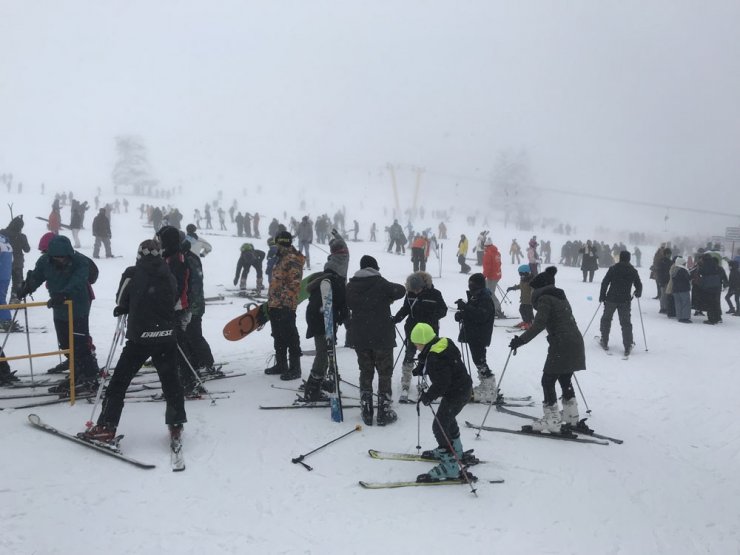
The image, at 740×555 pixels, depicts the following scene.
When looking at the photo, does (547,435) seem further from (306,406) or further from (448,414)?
(306,406)

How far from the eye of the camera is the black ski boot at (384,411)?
5652mm

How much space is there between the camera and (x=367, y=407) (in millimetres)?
5645

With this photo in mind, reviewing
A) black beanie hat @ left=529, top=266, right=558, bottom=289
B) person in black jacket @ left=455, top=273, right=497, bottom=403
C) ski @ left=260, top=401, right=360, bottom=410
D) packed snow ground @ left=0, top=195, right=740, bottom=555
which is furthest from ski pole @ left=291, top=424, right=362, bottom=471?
black beanie hat @ left=529, top=266, right=558, bottom=289

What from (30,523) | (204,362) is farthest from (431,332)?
(204,362)

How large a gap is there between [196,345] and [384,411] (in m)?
3.00

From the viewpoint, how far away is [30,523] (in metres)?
3.45

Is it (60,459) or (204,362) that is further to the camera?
(204,362)

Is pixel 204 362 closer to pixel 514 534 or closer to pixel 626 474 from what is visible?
pixel 514 534

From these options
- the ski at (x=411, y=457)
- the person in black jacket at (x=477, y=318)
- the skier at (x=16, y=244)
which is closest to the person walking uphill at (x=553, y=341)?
the person in black jacket at (x=477, y=318)

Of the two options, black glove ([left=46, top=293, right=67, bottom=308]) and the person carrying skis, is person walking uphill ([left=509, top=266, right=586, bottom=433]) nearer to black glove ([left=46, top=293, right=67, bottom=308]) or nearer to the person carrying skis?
the person carrying skis

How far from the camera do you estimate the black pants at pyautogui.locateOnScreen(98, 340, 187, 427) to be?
453cm

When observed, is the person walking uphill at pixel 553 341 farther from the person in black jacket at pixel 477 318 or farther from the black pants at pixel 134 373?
the black pants at pixel 134 373

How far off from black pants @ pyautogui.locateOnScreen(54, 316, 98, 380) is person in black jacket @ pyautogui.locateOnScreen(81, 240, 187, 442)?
1.73 metres

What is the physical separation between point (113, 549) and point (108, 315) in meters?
9.46
